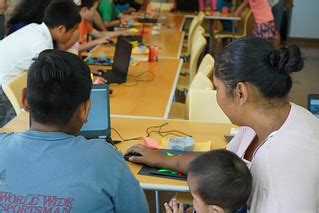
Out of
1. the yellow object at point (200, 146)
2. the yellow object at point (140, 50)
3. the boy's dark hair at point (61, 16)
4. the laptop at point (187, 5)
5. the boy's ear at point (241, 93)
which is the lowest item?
the laptop at point (187, 5)

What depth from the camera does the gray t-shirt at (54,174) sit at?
119cm

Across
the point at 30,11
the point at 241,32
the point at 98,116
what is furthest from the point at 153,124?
the point at 241,32

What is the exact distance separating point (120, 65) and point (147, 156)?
1.54m

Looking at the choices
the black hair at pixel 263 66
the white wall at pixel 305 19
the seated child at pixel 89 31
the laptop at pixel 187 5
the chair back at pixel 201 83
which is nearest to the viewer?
the black hair at pixel 263 66

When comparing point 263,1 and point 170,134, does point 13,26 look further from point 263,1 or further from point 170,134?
point 263,1

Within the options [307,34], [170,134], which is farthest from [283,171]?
[307,34]

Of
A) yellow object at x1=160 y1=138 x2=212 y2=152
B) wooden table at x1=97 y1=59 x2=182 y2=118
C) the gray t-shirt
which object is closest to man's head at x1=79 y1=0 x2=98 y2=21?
wooden table at x1=97 y1=59 x2=182 y2=118

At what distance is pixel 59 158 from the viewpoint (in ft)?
3.96

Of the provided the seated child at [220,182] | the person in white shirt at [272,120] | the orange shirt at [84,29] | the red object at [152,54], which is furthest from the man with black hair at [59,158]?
the orange shirt at [84,29]

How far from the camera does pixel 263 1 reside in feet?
21.2

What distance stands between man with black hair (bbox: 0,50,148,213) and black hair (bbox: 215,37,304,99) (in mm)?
441

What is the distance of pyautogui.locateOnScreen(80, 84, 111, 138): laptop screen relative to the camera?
221 cm

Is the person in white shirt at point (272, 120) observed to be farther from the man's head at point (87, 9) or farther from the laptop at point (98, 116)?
the man's head at point (87, 9)

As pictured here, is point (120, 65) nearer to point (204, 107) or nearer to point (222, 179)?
point (204, 107)
